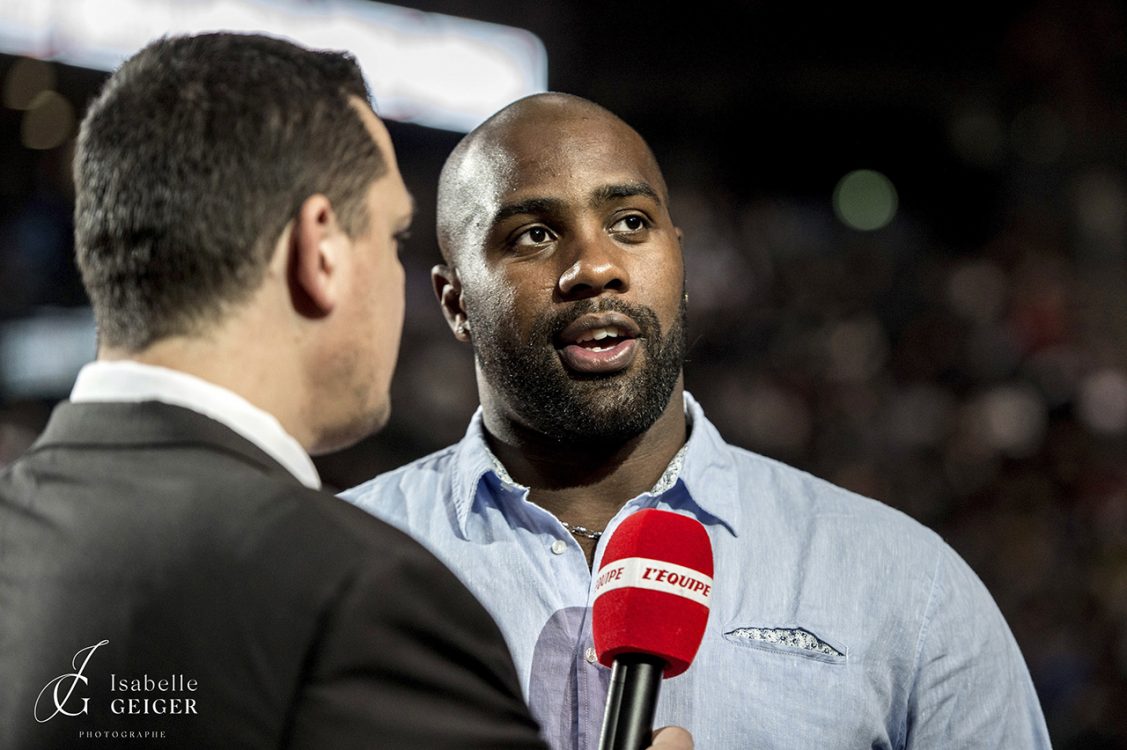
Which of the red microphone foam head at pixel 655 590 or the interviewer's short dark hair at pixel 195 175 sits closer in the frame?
the interviewer's short dark hair at pixel 195 175

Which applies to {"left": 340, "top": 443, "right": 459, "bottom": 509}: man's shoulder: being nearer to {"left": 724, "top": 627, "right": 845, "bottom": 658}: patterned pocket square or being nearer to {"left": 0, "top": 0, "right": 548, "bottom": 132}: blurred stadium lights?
{"left": 724, "top": 627, "right": 845, "bottom": 658}: patterned pocket square

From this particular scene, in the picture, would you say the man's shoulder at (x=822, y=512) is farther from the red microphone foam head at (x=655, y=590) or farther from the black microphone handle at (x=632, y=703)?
the black microphone handle at (x=632, y=703)

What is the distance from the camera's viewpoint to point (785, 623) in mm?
2123

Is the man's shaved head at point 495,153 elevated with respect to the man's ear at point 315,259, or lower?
elevated

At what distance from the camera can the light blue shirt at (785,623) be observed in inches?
80.9

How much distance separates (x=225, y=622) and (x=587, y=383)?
3.74 feet

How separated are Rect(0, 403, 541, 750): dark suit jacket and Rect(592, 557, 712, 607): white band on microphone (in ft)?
1.45

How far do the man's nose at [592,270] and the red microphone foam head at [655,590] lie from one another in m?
0.56

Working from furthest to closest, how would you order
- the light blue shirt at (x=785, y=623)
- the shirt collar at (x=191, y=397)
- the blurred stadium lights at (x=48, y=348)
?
the blurred stadium lights at (x=48, y=348), the light blue shirt at (x=785, y=623), the shirt collar at (x=191, y=397)

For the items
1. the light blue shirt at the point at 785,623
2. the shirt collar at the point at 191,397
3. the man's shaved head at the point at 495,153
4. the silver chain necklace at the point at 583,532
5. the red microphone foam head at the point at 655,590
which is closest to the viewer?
the shirt collar at the point at 191,397

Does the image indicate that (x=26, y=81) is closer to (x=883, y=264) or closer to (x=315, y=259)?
(x=883, y=264)

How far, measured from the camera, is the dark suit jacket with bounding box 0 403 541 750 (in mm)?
1268

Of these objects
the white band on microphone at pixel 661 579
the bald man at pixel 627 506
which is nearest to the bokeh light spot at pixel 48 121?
the bald man at pixel 627 506

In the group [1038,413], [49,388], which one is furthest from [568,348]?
[49,388]
